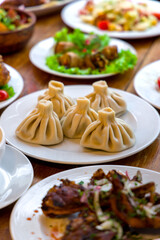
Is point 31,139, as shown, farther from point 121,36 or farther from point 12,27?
point 121,36

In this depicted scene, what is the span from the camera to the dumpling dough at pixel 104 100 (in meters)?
2.32

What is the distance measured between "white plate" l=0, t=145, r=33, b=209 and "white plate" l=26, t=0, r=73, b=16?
2302 mm

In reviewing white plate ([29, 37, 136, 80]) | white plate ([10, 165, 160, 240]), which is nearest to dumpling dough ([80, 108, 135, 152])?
white plate ([10, 165, 160, 240])

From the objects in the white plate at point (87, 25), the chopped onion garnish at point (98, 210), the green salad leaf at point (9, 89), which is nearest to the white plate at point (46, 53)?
the white plate at point (87, 25)

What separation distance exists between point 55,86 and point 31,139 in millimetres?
426

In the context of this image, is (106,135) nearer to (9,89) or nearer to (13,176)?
(13,176)

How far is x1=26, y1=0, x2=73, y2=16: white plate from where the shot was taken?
390 cm

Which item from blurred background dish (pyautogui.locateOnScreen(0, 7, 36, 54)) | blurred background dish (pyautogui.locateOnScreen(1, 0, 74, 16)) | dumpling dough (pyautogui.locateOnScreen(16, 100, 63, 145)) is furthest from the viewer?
blurred background dish (pyautogui.locateOnScreen(1, 0, 74, 16))

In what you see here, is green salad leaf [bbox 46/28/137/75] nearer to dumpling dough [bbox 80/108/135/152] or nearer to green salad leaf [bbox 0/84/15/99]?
green salad leaf [bbox 0/84/15/99]

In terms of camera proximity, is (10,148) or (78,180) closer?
(78,180)

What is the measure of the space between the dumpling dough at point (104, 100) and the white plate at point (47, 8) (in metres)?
1.87

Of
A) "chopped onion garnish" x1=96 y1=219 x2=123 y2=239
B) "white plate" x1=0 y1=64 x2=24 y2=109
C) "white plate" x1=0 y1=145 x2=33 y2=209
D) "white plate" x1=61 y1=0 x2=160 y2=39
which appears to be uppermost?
"chopped onion garnish" x1=96 y1=219 x2=123 y2=239

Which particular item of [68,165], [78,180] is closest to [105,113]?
[68,165]

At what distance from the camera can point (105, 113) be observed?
1996 mm
